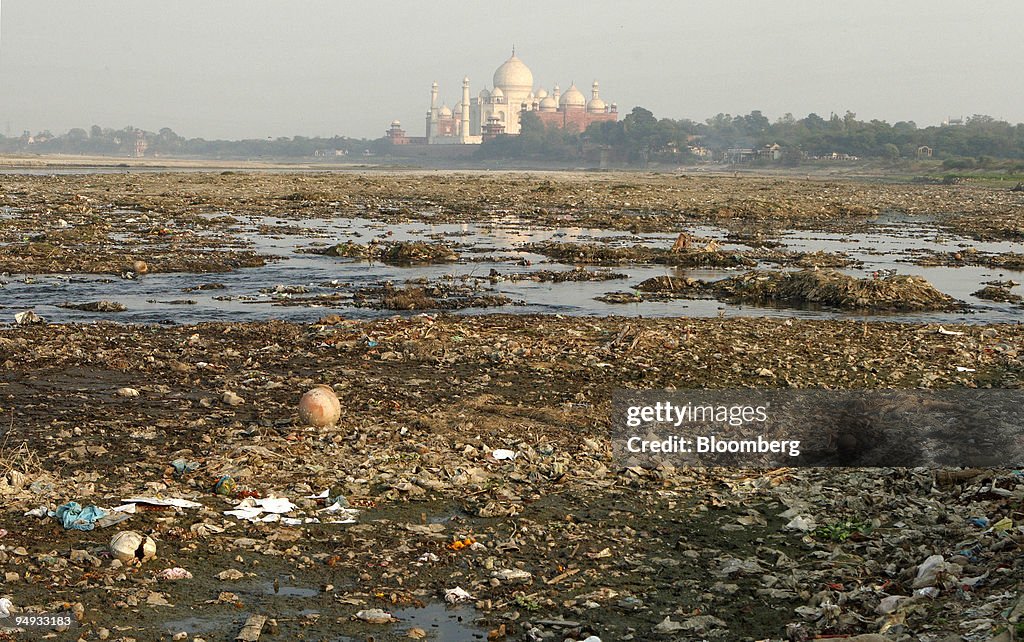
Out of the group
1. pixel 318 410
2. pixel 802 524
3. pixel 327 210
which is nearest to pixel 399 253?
pixel 318 410

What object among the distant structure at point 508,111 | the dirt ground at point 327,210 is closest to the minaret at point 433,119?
the distant structure at point 508,111

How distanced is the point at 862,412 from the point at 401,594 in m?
4.86

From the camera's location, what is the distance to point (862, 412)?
8562 millimetres

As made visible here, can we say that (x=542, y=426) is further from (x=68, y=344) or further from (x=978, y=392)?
(x=68, y=344)

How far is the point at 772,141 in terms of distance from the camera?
124 m

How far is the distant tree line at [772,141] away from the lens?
316ft

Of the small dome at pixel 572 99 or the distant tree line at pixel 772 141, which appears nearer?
the distant tree line at pixel 772 141

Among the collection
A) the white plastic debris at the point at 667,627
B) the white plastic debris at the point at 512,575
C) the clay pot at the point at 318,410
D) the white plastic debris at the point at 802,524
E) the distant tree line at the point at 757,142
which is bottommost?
the white plastic debris at the point at 667,627

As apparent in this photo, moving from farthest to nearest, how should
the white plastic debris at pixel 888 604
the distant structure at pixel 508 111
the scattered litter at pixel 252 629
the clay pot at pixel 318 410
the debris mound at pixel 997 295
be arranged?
the distant structure at pixel 508 111, the debris mound at pixel 997 295, the clay pot at pixel 318 410, the white plastic debris at pixel 888 604, the scattered litter at pixel 252 629

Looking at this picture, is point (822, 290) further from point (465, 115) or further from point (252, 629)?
point (465, 115)

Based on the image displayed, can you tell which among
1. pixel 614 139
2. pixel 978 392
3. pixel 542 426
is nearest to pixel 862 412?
pixel 978 392

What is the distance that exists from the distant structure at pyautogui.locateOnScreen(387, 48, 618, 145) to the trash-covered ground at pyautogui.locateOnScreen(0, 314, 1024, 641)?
5475 inches

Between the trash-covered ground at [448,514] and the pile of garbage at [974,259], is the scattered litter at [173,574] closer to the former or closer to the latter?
the trash-covered ground at [448,514]

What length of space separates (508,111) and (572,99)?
1014 centimetres
